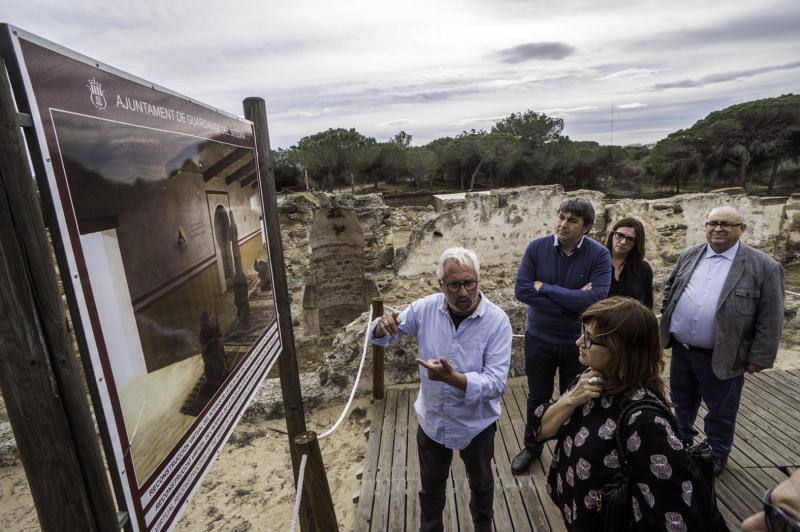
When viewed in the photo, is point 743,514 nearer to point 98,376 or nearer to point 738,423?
point 738,423

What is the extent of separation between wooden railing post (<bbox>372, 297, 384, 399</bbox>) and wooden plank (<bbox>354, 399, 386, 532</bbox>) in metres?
0.11

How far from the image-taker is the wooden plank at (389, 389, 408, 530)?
291 centimetres

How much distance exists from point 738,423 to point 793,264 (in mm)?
9447

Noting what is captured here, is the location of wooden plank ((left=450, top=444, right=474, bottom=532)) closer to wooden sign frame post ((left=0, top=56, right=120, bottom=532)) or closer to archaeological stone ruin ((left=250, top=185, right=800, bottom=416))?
wooden sign frame post ((left=0, top=56, right=120, bottom=532))

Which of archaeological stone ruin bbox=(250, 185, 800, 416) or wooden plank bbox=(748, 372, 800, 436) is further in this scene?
archaeological stone ruin bbox=(250, 185, 800, 416)

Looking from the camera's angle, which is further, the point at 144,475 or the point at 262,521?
the point at 262,521

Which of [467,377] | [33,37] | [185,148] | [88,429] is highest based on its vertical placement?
[33,37]

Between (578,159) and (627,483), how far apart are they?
32.4 metres

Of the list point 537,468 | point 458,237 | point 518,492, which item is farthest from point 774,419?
point 458,237

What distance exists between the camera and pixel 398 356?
4.67 metres

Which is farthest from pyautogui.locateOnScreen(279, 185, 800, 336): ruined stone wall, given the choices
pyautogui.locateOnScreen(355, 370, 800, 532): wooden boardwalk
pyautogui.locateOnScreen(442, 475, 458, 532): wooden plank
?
pyautogui.locateOnScreen(442, 475, 458, 532): wooden plank

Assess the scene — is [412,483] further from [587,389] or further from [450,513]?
[587,389]

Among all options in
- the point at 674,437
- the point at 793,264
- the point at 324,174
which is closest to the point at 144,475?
the point at 674,437

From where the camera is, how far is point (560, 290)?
2930 millimetres
